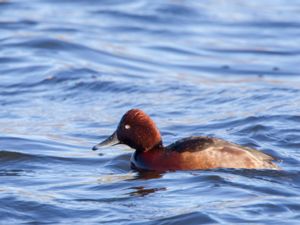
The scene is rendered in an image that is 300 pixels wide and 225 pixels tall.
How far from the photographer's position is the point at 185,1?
81.0 ft

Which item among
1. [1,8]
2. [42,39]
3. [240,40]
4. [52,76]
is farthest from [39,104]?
[1,8]

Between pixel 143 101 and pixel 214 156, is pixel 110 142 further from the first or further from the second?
pixel 143 101

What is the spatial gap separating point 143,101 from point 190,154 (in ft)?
14.7

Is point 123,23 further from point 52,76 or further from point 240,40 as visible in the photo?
point 52,76

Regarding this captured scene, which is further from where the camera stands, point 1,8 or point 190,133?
point 1,8

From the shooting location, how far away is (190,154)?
1109 centimetres

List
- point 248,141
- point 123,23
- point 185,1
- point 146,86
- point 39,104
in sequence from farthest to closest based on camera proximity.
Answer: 1. point 185,1
2. point 123,23
3. point 146,86
4. point 39,104
5. point 248,141

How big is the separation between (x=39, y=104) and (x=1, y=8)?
855 centimetres

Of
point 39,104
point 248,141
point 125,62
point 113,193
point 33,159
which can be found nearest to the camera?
point 113,193

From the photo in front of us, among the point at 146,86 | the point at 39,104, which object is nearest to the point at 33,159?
the point at 39,104

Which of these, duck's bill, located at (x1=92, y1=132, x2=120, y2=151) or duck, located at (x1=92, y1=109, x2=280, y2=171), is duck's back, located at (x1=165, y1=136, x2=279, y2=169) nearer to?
duck, located at (x1=92, y1=109, x2=280, y2=171)

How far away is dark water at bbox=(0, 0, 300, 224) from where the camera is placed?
9.73 meters

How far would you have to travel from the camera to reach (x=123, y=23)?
22375mm

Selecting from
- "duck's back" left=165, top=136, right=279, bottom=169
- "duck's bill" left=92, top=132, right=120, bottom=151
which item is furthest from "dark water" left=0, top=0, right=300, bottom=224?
"duck's bill" left=92, top=132, right=120, bottom=151
